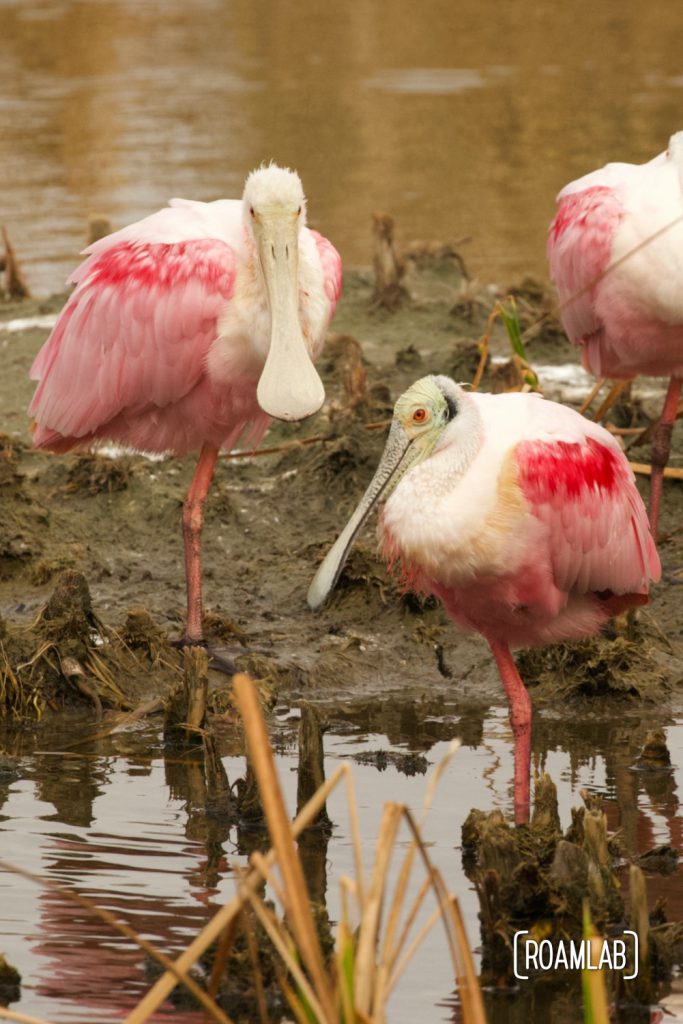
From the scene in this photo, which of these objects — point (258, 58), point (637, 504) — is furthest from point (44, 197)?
point (637, 504)

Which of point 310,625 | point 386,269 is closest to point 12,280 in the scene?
point 386,269

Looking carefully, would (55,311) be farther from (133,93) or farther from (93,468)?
(133,93)

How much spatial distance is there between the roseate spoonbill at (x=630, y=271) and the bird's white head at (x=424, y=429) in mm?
2279

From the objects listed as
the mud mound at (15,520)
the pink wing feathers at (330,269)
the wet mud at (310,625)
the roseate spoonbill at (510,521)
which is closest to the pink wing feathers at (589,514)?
the roseate spoonbill at (510,521)

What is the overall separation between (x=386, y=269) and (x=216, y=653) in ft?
17.0

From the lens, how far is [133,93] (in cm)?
2375

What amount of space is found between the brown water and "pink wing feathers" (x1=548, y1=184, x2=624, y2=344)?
5961 mm

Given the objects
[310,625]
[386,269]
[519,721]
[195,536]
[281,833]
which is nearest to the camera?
[281,833]

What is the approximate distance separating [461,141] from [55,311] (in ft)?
30.0

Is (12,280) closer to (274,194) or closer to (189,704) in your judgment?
(274,194)

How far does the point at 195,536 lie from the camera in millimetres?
8305

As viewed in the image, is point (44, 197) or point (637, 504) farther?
point (44, 197)

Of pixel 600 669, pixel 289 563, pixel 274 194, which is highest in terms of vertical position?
pixel 274 194

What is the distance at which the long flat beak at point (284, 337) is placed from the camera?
733cm
